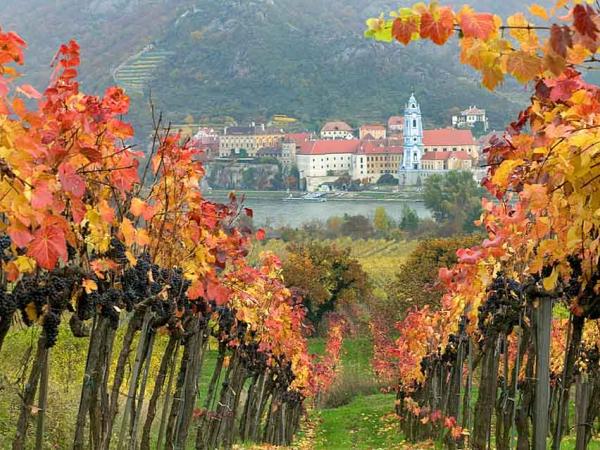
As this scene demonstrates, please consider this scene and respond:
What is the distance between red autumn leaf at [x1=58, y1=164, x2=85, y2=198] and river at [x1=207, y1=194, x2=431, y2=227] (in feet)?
227

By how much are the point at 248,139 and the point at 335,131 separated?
16.4 meters

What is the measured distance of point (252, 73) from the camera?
440ft

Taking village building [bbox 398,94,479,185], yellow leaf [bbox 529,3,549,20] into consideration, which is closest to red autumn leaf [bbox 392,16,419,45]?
yellow leaf [bbox 529,3,549,20]

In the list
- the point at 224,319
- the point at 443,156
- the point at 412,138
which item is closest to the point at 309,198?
the point at 443,156

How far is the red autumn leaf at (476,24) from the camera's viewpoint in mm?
1900

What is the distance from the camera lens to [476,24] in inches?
75.2

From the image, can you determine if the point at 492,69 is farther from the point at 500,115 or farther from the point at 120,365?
the point at 500,115

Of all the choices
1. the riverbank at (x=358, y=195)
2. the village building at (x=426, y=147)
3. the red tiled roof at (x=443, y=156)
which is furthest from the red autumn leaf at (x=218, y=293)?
the village building at (x=426, y=147)

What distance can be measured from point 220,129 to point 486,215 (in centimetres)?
11378

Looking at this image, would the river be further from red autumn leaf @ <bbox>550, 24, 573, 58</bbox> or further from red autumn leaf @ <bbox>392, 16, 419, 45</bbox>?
red autumn leaf @ <bbox>550, 24, 573, 58</bbox>

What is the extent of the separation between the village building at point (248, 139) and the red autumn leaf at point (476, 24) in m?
110

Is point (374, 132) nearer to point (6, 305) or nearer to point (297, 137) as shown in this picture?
point (297, 137)

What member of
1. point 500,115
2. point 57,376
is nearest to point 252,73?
point 500,115

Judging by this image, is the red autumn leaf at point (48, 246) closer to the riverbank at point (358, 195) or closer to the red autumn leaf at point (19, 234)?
the red autumn leaf at point (19, 234)
